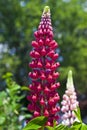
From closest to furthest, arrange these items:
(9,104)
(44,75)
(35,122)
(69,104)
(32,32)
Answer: (35,122) < (69,104) < (44,75) < (9,104) < (32,32)

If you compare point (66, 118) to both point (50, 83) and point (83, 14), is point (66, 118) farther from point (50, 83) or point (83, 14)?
point (83, 14)

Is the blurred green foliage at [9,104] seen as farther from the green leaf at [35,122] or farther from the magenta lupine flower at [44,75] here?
the green leaf at [35,122]

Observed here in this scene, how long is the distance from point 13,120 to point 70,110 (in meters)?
2.52

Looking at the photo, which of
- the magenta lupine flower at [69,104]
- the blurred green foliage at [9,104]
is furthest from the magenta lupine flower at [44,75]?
the blurred green foliage at [9,104]

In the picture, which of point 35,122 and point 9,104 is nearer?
point 35,122

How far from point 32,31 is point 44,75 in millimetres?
30753

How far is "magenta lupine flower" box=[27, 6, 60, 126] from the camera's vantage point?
2.44m

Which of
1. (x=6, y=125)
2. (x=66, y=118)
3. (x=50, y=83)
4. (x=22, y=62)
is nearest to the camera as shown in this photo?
(x=66, y=118)

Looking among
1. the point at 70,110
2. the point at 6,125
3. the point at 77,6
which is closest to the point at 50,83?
the point at 70,110

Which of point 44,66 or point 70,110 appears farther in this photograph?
point 44,66

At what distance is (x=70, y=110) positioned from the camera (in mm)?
2041

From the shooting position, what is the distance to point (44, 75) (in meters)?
2.50

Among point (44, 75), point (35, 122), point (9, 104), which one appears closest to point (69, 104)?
point (35, 122)

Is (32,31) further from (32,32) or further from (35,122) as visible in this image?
(35,122)
